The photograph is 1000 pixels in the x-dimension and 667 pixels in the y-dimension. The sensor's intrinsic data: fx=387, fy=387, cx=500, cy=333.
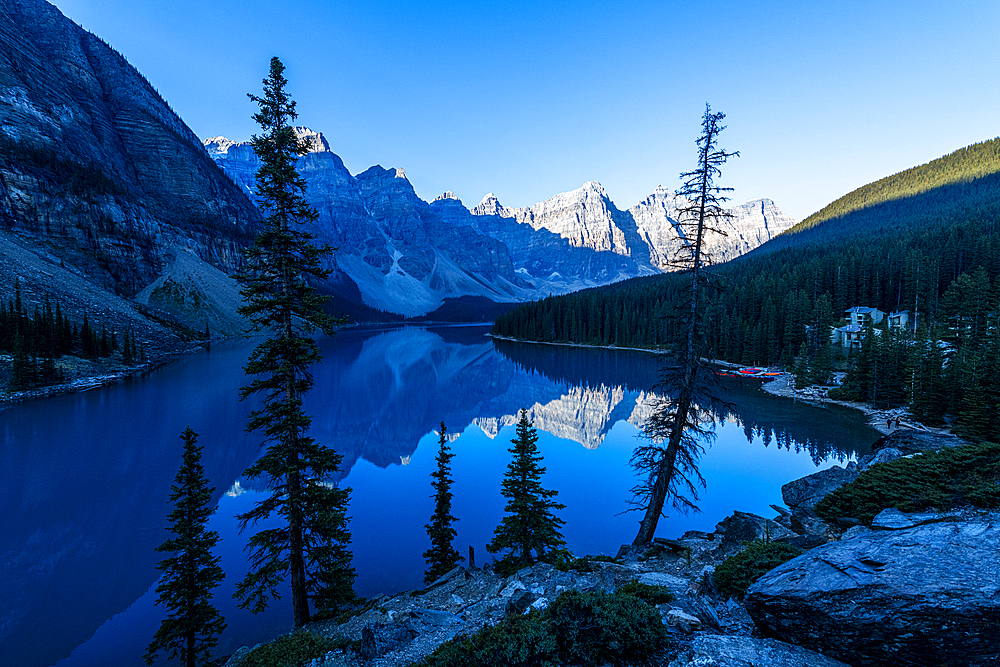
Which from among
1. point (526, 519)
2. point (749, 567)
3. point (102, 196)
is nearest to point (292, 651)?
point (526, 519)

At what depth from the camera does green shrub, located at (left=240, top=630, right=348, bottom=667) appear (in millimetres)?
9586

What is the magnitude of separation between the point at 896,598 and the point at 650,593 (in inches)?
181

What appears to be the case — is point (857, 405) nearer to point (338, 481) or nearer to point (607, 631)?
point (607, 631)

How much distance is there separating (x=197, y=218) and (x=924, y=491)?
667 feet

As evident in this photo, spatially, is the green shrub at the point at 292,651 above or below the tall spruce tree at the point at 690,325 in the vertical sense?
below

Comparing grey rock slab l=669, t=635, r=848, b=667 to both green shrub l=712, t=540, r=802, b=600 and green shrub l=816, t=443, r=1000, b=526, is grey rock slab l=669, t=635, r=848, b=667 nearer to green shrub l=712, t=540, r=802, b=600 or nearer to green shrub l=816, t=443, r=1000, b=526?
green shrub l=712, t=540, r=802, b=600

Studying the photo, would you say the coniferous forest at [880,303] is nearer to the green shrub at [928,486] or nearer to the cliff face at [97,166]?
the green shrub at [928,486]

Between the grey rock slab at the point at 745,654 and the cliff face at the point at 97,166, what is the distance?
135992 mm

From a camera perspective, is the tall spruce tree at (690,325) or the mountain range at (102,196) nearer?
the tall spruce tree at (690,325)


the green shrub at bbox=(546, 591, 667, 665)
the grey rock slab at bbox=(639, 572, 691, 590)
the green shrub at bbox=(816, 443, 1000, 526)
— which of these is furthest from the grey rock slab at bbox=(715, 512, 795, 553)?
the green shrub at bbox=(546, 591, 667, 665)

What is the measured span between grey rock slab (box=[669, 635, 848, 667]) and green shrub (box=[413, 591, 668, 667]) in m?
0.51

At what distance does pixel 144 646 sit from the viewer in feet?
43.2

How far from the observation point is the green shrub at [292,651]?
31.4 feet

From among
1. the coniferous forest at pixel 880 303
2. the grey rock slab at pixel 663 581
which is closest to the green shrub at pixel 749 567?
the grey rock slab at pixel 663 581
